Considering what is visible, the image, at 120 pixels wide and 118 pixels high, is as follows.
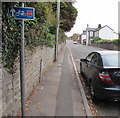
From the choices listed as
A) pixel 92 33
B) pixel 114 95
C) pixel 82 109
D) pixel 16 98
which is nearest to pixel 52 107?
pixel 82 109

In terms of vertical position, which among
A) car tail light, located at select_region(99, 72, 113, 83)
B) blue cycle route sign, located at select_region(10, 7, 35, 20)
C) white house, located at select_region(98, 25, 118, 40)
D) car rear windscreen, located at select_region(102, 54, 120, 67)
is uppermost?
white house, located at select_region(98, 25, 118, 40)

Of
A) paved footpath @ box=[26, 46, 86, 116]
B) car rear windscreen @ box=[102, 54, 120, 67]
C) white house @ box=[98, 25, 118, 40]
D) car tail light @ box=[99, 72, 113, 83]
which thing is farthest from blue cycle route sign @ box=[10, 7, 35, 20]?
white house @ box=[98, 25, 118, 40]

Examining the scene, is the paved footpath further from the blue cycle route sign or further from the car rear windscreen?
the blue cycle route sign

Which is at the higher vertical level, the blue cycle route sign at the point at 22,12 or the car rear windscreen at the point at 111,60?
the blue cycle route sign at the point at 22,12

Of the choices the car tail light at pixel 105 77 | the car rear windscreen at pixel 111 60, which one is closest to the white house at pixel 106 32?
the car rear windscreen at pixel 111 60

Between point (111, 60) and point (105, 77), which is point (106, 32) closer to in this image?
point (111, 60)

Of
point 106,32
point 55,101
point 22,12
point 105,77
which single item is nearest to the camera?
point 22,12

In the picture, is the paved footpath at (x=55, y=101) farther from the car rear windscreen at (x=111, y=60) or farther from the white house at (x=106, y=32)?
the white house at (x=106, y=32)

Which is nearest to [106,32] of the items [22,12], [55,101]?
[55,101]

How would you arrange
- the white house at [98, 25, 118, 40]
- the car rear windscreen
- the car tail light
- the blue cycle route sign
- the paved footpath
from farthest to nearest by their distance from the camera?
the white house at [98, 25, 118, 40]
the car rear windscreen
the car tail light
the paved footpath
the blue cycle route sign

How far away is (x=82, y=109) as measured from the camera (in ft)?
13.1

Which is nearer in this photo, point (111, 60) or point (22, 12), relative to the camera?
point (22, 12)

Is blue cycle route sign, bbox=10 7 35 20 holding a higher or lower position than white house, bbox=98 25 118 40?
lower

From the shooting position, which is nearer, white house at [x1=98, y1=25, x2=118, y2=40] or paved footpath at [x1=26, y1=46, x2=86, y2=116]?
paved footpath at [x1=26, y1=46, x2=86, y2=116]
